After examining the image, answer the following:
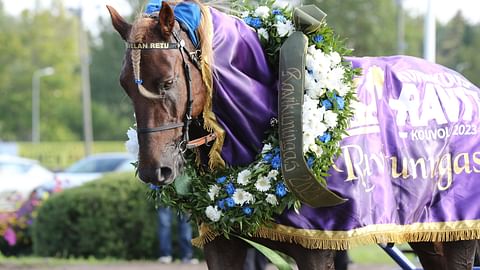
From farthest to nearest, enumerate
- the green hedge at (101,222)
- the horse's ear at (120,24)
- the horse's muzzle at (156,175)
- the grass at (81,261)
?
the green hedge at (101,222) → the grass at (81,261) → the horse's ear at (120,24) → the horse's muzzle at (156,175)

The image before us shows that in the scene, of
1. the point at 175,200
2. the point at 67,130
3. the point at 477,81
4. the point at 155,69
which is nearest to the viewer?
the point at 155,69

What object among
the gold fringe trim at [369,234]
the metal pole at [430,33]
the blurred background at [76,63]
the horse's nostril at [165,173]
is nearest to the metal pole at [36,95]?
the blurred background at [76,63]

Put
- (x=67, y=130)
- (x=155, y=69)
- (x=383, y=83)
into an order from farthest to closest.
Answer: (x=67, y=130) → (x=383, y=83) → (x=155, y=69)

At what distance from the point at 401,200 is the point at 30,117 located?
50.3 meters

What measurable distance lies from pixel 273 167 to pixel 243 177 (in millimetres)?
164

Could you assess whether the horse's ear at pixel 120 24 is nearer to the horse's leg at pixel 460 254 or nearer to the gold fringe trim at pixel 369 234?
the gold fringe trim at pixel 369 234

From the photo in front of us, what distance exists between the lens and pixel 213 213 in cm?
403

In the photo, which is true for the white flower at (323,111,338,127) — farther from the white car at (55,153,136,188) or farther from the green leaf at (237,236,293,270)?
the white car at (55,153,136,188)

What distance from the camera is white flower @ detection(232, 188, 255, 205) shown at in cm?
398

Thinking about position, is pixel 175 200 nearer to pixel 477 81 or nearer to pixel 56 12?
pixel 477 81

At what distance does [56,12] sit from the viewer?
56875 mm

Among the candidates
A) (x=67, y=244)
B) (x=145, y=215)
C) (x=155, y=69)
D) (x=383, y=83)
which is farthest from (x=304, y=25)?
(x=67, y=244)

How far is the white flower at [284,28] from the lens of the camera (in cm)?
421

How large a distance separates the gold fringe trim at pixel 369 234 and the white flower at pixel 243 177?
0.87ft
